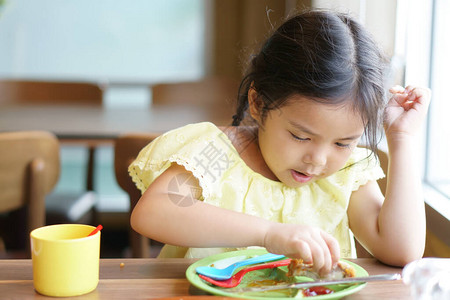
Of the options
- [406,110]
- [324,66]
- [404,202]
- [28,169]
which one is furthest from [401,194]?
[28,169]

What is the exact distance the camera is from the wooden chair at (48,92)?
133 inches

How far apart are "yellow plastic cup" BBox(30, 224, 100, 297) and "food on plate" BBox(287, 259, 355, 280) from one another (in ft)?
0.92

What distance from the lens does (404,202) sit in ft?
3.65

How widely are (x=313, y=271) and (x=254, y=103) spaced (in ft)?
1.30

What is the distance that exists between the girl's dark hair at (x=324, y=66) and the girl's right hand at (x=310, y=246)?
26cm

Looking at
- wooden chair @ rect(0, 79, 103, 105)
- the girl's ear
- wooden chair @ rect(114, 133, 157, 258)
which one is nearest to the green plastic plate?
the girl's ear

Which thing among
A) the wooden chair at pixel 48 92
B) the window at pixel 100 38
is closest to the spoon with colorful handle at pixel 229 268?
the wooden chair at pixel 48 92

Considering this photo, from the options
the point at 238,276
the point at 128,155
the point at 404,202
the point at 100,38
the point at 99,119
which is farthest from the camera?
the point at 100,38

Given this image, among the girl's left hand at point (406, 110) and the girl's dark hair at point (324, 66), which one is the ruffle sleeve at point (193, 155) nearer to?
the girl's dark hair at point (324, 66)

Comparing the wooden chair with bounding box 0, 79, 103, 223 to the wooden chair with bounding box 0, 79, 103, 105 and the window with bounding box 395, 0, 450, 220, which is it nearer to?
the wooden chair with bounding box 0, 79, 103, 105

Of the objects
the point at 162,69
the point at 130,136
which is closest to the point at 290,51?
the point at 130,136

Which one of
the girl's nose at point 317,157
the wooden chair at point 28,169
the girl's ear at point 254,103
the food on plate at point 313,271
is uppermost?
the girl's ear at point 254,103

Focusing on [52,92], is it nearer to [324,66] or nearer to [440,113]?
[440,113]

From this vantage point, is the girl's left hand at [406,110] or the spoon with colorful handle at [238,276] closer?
the spoon with colorful handle at [238,276]
